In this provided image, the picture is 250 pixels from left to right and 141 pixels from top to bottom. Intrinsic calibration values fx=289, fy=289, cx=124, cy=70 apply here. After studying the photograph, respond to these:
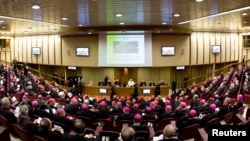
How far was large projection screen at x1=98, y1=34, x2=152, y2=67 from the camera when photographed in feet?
73.5

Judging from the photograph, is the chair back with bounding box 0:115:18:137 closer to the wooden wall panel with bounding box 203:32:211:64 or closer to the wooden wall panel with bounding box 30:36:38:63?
the wooden wall panel with bounding box 203:32:211:64

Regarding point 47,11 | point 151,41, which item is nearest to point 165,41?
point 151,41

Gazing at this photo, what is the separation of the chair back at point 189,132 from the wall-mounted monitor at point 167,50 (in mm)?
15997

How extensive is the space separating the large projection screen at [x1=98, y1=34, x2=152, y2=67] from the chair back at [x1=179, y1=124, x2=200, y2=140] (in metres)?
15.2

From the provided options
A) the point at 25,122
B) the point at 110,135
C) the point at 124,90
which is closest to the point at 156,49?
the point at 124,90

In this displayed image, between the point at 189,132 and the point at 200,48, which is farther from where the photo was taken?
the point at 200,48

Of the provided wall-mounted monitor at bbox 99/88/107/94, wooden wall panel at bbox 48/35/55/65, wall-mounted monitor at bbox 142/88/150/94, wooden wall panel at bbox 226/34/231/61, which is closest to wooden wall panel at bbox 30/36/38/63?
wooden wall panel at bbox 48/35/55/65

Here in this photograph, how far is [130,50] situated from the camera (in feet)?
73.8

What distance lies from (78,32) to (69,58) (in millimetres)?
3816

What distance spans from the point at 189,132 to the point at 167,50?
641 inches

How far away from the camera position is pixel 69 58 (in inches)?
990

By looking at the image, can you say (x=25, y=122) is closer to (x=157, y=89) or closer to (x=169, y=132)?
(x=169, y=132)

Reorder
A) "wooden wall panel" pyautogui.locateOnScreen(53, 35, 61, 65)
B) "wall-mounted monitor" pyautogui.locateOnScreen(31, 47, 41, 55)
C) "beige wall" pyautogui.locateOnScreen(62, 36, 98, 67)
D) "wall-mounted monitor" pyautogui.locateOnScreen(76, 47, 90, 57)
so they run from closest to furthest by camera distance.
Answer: "beige wall" pyautogui.locateOnScreen(62, 36, 98, 67) → "wall-mounted monitor" pyautogui.locateOnScreen(76, 47, 90, 57) → "wooden wall panel" pyautogui.locateOnScreen(53, 35, 61, 65) → "wall-mounted monitor" pyautogui.locateOnScreen(31, 47, 41, 55)

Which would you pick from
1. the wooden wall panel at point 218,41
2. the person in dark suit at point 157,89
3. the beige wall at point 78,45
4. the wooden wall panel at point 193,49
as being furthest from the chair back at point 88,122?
the wooden wall panel at point 218,41
